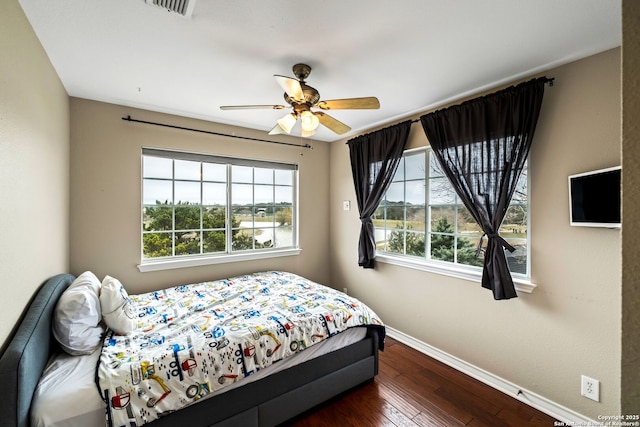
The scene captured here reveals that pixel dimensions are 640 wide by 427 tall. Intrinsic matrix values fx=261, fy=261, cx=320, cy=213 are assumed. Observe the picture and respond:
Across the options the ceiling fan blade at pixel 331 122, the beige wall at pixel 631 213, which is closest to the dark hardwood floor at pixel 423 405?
the beige wall at pixel 631 213

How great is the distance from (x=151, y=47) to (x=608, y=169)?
9.72ft

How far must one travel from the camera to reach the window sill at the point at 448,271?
2.02 m

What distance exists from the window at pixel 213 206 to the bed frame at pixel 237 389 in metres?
0.99

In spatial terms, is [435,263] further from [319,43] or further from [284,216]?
[319,43]

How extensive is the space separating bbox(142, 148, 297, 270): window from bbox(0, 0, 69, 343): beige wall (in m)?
0.81

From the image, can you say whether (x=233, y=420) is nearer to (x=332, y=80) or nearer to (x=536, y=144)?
(x=332, y=80)

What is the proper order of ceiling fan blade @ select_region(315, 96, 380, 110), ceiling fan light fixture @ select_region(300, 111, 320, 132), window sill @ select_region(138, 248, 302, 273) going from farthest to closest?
1. window sill @ select_region(138, 248, 302, 273)
2. ceiling fan light fixture @ select_region(300, 111, 320, 132)
3. ceiling fan blade @ select_region(315, 96, 380, 110)

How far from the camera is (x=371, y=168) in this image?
10.5ft

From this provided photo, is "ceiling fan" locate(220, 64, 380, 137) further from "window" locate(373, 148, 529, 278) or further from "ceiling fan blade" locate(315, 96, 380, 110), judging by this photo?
"window" locate(373, 148, 529, 278)

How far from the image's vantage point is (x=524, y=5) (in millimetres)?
1336

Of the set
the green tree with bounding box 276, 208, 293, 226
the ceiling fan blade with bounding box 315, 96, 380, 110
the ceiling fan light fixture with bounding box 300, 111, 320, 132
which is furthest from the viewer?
the green tree with bounding box 276, 208, 293, 226

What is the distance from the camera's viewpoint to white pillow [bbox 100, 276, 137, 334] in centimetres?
174

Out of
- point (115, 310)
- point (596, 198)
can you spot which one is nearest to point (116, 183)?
point (115, 310)

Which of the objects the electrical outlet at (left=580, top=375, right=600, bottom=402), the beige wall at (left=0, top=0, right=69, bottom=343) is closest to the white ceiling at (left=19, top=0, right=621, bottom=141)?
the beige wall at (left=0, top=0, right=69, bottom=343)
